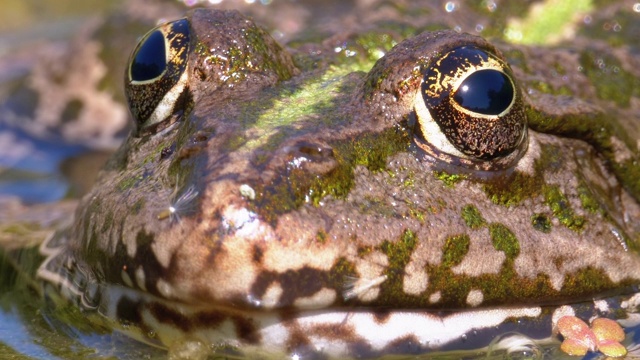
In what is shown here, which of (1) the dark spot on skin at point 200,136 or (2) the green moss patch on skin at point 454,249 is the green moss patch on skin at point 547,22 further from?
(1) the dark spot on skin at point 200,136

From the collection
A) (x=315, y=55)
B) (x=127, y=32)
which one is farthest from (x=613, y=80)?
(x=127, y=32)

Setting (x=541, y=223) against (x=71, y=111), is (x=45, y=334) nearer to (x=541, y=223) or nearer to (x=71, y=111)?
(x=541, y=223)

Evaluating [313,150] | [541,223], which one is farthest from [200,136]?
[541,223]

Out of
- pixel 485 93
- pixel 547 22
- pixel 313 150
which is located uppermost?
pixel 313 150

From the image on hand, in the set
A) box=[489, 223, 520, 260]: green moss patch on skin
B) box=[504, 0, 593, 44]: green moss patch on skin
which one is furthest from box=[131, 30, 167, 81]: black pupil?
box=[504, 0, 593, 44]: green moss patch on skin

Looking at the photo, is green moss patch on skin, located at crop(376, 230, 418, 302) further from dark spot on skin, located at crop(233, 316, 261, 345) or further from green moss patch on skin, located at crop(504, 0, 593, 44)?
Answer: green moss patch on skin, located at crop(504, 0, 593, 44)

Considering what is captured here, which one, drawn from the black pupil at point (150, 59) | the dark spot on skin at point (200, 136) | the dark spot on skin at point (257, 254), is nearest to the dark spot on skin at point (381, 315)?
the dark spot on skin at point (257, 254)
